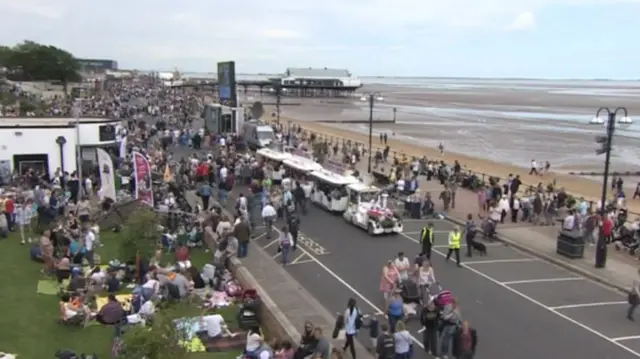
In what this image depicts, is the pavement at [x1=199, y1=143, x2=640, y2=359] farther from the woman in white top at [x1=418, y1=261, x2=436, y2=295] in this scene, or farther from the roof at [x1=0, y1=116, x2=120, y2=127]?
the roof at [x1=0, y1=116, x2=120, y2=127]

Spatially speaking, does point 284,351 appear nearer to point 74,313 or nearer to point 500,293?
point 74,313

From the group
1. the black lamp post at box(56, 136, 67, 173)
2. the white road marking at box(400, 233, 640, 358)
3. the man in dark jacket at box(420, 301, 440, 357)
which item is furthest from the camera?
the black lamp post at box(56, 136, 67, 173)

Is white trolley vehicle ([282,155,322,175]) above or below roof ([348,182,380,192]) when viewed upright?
above

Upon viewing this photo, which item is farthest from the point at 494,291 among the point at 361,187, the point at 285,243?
the point at 361,187

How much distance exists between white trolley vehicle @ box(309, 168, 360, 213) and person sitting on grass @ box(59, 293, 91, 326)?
14.2m

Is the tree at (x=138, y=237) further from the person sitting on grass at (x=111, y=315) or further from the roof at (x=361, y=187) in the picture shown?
the roof at (x=361, y=187)

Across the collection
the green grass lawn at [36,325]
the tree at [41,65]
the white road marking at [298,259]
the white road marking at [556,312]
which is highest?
the tree at [41,65]

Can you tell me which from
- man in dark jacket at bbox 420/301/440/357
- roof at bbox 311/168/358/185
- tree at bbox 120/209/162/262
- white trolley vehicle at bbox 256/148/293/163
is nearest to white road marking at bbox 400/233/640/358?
man in dark jacket at bbox 420/301/440/357

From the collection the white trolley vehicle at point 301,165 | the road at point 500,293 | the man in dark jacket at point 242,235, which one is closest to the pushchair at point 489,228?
the road at point 500,293

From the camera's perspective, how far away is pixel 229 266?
1828 cm

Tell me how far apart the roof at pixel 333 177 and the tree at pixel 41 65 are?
331 feet

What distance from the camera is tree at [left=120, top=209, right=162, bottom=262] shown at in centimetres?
1755

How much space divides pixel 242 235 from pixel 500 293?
7.45 m

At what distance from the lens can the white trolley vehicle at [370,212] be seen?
24.1m
